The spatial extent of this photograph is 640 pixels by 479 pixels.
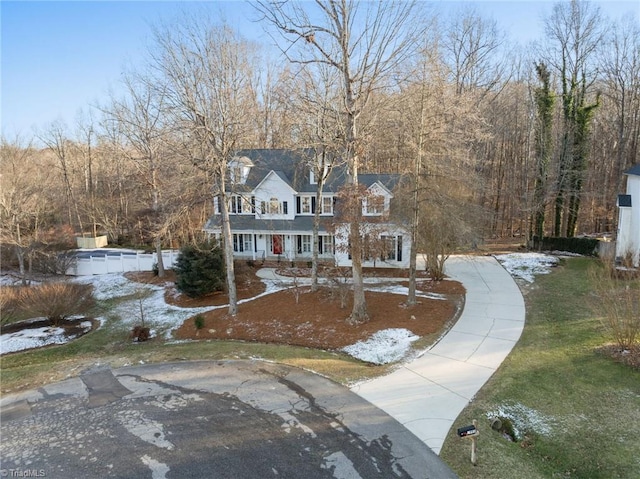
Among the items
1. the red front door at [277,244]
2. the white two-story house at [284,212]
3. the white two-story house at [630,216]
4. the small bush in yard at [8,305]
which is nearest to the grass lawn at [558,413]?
the white two-story house at [630,216]

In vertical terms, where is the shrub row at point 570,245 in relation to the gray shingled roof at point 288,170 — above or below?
below

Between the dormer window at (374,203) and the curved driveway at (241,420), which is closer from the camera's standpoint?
the curved driveway at (241,420)

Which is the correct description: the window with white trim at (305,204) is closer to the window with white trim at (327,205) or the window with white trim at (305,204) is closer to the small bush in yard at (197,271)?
the window with white trim at (327,205)

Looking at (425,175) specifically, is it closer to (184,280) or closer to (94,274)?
(184,280)

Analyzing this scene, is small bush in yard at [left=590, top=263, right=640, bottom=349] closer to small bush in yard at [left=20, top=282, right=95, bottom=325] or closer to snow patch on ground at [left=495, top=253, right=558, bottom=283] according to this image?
snow patch on ground at [left=495, top=253, right=558, bottom=283]

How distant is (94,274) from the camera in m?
24.9

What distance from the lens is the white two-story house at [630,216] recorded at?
63.1ft

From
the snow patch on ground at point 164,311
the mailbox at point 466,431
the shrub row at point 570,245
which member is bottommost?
the snow patch on ground at point 164,311

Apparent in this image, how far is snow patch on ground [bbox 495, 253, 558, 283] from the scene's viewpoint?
19.0 m

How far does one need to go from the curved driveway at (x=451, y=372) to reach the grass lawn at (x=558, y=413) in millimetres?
281

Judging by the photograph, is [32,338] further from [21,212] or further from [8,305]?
[21,212]

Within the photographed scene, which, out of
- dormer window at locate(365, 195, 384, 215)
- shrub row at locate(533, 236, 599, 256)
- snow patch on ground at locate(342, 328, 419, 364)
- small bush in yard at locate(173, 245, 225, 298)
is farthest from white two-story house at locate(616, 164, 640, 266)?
small bush in yard at locate(173, 245, 225, 298)

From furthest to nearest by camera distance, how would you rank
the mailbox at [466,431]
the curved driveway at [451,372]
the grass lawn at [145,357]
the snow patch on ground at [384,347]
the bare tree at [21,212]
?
the bare tree at [21,212], the snow patch on ground at [384,347], the grass lawn at [145,357], the curved driveway at [451,372], the mailbox at [466,431]

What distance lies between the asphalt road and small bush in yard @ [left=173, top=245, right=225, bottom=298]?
8.43m
